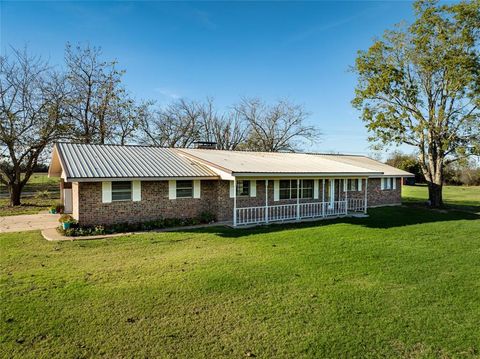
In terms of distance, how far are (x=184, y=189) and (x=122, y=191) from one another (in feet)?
9.56

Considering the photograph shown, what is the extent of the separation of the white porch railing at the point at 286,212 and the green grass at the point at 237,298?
4.09 metres

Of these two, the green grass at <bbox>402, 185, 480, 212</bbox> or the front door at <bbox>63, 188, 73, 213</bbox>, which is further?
the green grass at <bbox>402, 185, 480, 212</bbox>

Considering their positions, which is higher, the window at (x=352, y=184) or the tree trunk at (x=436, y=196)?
the window at (x=352, y=184)

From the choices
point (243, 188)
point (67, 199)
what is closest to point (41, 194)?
point (67, 199)

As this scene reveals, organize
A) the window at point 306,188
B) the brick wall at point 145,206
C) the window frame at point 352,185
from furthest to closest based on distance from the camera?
the window frame at point 352,185, the window at point 306,188, the brick wall at point 145,206

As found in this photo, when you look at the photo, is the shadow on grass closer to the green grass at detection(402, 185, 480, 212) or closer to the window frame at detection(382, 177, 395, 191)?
the window frame at detection(382, 177, 395, 191)

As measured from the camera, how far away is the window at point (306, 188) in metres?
18.6

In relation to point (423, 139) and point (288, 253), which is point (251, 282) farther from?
point (423, 139)

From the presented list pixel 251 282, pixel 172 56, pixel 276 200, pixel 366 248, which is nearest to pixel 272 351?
pixel 251 282

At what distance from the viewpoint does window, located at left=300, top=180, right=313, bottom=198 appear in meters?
18.6

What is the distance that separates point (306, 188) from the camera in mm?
18781

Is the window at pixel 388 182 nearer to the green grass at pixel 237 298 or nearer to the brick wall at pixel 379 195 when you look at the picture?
the brick wall at pixel 379 195

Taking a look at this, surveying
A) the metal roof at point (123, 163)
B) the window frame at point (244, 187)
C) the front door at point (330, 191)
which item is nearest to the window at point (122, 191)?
the metal roof at point (123, 163)

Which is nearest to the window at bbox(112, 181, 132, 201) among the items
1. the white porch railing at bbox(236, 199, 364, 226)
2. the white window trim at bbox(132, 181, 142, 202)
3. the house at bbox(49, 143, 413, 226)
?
the house at bbox(49, 143, 413, 226)
